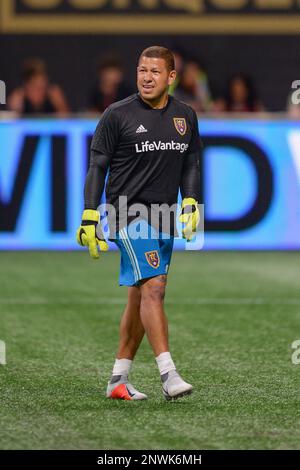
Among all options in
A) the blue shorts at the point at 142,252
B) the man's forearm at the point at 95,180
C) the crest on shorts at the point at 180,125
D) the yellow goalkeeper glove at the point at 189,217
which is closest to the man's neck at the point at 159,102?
the crest on shorts at the point at 180,125

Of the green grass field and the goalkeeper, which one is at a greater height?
the goalkeeper

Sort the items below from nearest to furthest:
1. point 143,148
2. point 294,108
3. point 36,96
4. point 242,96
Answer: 1. point 143,148
2. point 36,96
3. point 242,96
4. point 294,108

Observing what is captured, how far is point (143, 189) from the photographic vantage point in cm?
684

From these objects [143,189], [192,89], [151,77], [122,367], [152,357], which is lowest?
[152,357]

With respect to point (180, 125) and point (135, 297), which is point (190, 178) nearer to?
point (180, 125)

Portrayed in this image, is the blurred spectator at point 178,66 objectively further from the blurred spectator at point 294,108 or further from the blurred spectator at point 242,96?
the blurred spectator at point 294,108

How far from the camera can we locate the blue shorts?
6.72 metres

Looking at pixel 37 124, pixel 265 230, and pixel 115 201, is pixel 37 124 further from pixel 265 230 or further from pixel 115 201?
pixel 115 201

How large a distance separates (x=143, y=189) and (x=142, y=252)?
0.34 metres

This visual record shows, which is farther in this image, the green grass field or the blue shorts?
the blue shorts

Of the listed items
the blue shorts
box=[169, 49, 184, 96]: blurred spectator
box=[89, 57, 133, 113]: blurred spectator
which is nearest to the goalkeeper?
the blue shorts

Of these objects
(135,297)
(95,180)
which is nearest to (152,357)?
(135,297)

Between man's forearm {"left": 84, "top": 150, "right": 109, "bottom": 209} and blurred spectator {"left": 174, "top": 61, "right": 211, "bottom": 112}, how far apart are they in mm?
8380

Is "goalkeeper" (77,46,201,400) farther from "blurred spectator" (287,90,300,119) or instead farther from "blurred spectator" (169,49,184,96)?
"blurred spectator" (169,49,184,96)
